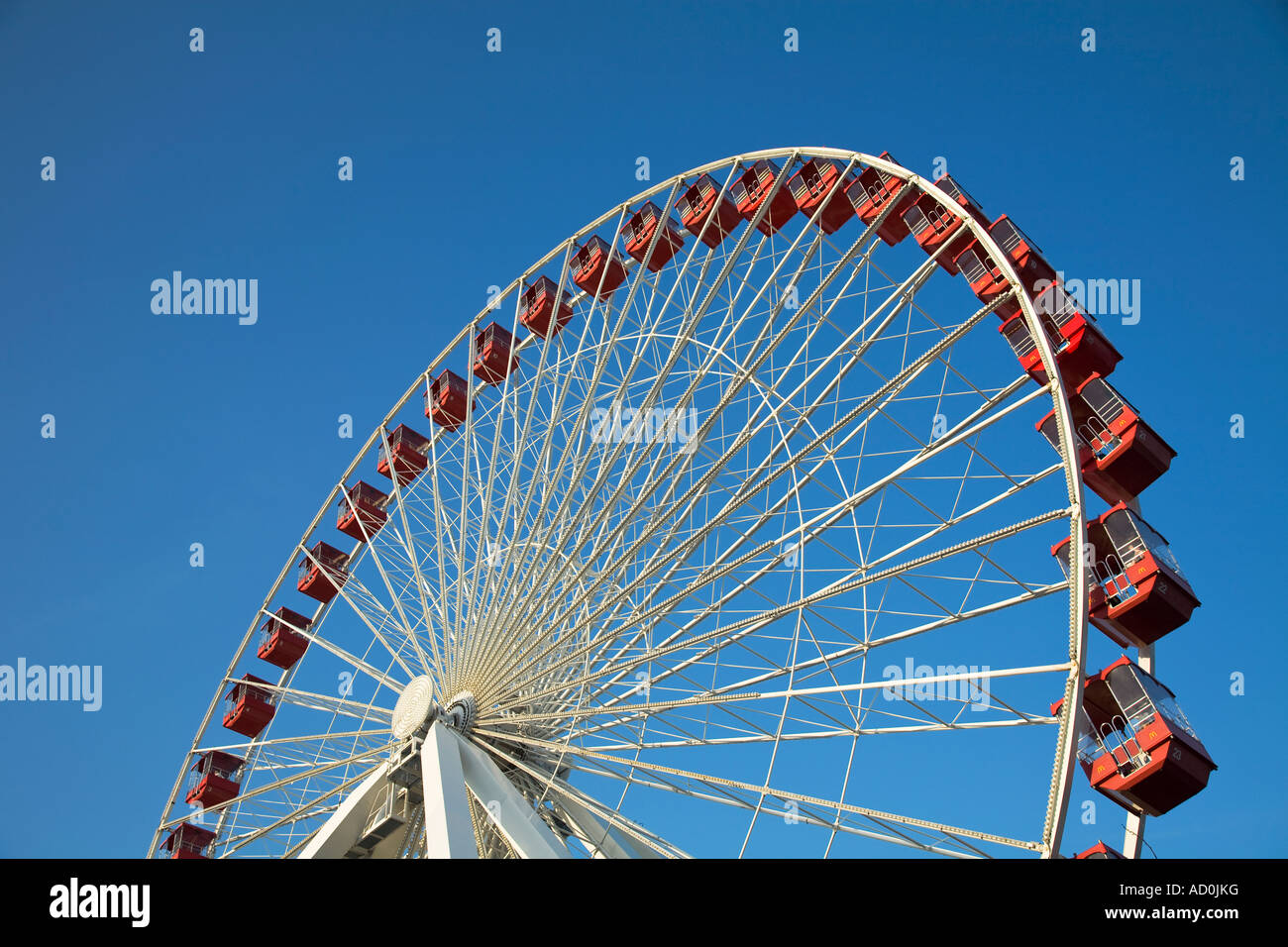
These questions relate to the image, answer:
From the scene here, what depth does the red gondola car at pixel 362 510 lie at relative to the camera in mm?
25094

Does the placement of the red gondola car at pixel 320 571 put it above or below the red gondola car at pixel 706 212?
below

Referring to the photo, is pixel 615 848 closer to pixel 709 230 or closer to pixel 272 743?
pixel 272 743

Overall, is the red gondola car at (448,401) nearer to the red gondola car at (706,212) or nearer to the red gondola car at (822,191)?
the red gondola car at (706,212)

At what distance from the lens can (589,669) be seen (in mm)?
18500

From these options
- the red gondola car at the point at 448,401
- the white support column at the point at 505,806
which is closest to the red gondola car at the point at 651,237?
the red gondola car at the point at 448,401

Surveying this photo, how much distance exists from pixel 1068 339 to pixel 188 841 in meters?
19.0

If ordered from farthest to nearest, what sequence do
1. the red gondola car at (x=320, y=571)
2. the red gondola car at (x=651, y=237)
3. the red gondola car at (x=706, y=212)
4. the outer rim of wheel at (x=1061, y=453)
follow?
the red gondola car at (x=320, y=571), the red gondola car at (x=651, y=237), the red gondola car at (x=706, y=212), the outer rim of wheel at (x=1061, y=453)

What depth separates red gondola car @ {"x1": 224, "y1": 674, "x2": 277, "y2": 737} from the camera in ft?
79.4

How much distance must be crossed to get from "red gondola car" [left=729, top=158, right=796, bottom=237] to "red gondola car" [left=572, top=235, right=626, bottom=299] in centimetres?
282

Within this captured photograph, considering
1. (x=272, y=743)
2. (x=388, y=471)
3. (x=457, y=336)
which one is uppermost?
(x=457, y=336)

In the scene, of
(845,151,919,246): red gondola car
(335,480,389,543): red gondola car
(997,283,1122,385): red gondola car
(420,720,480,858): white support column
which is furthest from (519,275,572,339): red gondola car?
(997,283,1122,385): red gondola car

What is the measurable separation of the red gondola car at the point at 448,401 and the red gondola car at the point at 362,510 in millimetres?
2262
